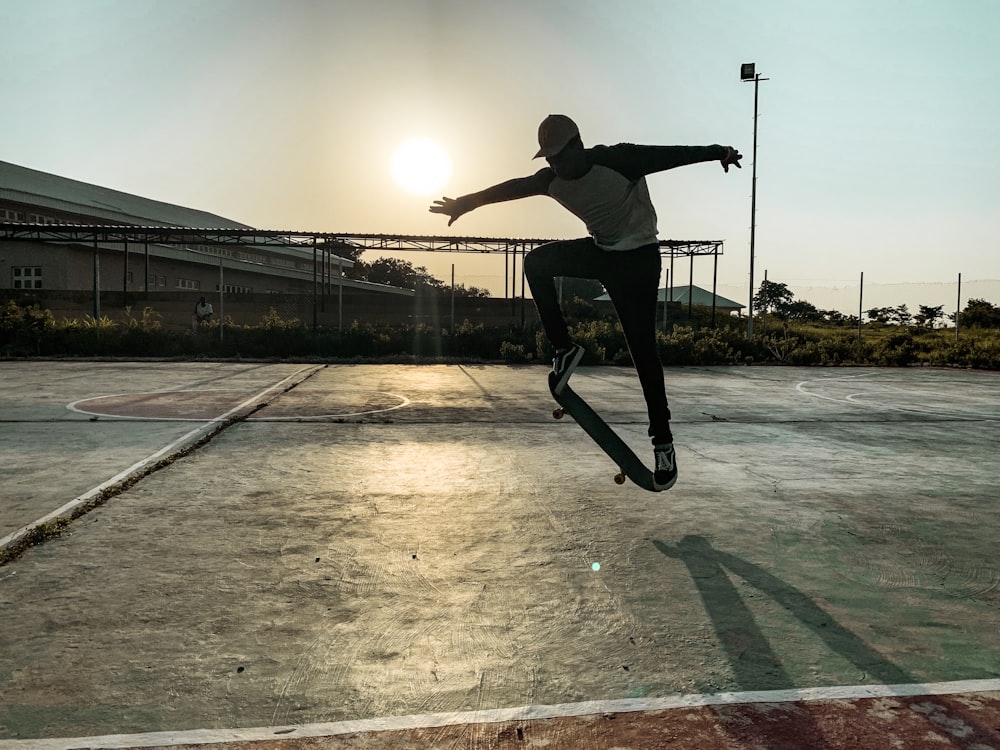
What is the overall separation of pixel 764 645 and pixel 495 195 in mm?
2781

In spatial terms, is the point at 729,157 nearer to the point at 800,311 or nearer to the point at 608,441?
the point at 608,441

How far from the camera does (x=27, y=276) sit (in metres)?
33.0

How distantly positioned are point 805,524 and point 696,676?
6.99ft

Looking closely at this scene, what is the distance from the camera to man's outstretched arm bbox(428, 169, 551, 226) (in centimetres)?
394

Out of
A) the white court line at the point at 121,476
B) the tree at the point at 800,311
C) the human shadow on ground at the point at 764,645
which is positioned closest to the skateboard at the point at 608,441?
the human shadow on ground at the point at 764,645

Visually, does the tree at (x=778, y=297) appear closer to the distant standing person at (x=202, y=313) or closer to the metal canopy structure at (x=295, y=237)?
the metal canopy structure at (x=295, y=237)

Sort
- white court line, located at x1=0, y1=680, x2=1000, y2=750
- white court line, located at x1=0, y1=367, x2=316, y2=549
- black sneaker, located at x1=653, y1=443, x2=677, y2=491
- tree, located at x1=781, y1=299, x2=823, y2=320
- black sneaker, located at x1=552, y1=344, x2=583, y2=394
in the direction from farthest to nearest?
tree, located at x1=781, y1=299, x2=823, y2=320, black sneaker, located at x1=552, y1=344, x2=583, y2=394, black sneaker, located at x1=653, y1=443, x2=677, y2=491, white court line, located at x1=0, y1=367, x2=316, y2=549, white court line, located at x1=0, y1=680, x2=1000, y2=750

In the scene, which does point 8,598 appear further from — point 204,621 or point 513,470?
point 513,470

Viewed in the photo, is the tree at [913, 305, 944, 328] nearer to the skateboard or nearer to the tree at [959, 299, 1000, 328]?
the tree at [959, 299, 1000, 328]

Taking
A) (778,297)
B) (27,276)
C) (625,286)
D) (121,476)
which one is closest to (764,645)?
(625,286)

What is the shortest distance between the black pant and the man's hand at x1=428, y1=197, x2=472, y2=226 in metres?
0.52

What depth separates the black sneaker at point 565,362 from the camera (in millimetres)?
4175

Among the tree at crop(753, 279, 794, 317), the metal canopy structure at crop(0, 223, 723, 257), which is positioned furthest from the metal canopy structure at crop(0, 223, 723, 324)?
the tree at crop(753, 279, 794, 317)

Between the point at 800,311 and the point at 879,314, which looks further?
the point at 800,311
